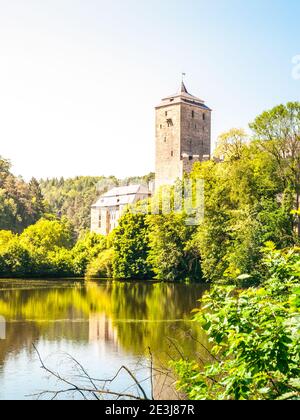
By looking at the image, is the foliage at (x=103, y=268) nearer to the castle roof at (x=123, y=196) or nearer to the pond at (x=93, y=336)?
the pond at (x=93, y=336)

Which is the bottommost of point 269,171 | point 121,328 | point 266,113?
point 121,328

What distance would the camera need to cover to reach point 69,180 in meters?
89.2

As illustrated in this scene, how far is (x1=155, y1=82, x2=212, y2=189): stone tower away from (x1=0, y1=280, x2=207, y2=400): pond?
12.6 metres

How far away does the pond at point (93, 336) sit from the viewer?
8.09m

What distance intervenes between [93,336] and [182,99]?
25.9m

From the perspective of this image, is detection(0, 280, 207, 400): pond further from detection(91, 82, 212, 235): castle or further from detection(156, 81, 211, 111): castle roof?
detection(156, 81, 211, 111): castle roof

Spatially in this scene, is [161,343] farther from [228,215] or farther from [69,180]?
[69,180]

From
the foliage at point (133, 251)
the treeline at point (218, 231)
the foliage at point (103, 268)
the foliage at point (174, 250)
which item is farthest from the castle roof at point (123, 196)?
the foliage at point (174, 250)

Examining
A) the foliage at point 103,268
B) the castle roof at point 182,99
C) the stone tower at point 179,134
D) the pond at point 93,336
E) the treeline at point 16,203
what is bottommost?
the pond at point 93,336

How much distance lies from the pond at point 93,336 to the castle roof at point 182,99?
16120 millimetres

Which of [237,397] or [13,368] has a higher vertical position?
[237,397]

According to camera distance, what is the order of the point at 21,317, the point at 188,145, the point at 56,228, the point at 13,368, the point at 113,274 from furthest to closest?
1. the point at 56,228
2. the point at 188,145
3. the point at 113,274
4. the point at 21,317
5. the point at 13,368
